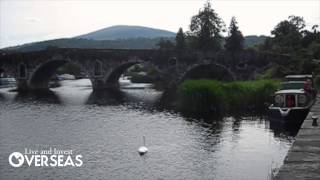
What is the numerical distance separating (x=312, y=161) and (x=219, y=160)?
8.89 meters

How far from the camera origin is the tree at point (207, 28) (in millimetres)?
103438

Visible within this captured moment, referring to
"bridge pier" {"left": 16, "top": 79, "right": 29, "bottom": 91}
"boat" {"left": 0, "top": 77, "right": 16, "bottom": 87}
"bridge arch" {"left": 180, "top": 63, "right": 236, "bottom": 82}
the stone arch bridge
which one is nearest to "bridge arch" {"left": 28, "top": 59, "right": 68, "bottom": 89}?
the stone arch bridge

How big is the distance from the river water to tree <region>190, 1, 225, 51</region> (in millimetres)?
47689

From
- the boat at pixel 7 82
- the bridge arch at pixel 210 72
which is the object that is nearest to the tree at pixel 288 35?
the bridge arch at pixel 210 72

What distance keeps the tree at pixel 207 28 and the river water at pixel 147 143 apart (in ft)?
156

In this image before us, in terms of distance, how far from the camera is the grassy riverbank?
172 feet

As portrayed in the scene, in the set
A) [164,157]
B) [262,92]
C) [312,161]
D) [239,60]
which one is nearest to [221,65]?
[239,60]

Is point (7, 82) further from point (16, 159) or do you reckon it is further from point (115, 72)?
point (16, 159)

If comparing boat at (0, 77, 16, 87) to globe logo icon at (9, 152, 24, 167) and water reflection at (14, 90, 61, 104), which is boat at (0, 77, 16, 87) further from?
globe logo icon at (9, 152, 24, 167)

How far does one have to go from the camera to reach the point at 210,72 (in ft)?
304

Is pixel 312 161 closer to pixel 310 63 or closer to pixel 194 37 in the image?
pixel 310 63

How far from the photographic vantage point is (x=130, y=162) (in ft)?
101

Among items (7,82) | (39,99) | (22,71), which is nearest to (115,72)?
(22,71)

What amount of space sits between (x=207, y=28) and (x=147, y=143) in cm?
6930
